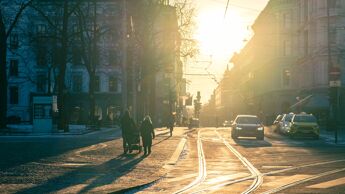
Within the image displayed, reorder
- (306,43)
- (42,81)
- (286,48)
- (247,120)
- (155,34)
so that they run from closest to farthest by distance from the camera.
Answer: (247,120) < (155,34) < (306,43) < (286,48) < (42,81)

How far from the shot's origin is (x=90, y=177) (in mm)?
15219

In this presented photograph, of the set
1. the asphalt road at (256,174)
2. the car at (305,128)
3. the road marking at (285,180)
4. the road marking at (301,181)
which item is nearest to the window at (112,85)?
the car at (305,128)

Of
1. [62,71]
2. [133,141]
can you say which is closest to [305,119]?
[62,71]

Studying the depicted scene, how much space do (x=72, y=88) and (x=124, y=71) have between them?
5889 cm

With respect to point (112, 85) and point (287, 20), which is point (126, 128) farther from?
point (287, 20)

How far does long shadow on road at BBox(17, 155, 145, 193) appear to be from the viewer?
12836mm

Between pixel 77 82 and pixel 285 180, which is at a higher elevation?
pixel 77 82

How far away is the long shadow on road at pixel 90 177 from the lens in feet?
42.1

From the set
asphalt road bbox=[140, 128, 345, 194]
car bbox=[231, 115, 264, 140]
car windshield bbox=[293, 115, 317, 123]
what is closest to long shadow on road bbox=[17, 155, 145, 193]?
asphalt road bbox=[140, 128, 345, 194]

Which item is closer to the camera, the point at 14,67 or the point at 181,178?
the point at 181,178

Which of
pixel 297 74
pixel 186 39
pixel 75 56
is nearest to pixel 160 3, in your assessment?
pixel 186 39

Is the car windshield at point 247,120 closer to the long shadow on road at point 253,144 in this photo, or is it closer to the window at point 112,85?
the long shadow on road at point 253,144

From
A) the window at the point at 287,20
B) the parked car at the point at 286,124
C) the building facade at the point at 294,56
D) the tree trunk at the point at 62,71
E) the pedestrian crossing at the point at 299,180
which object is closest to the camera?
the pedestrian crossing at the point at 299,180

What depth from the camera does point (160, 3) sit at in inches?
2095
